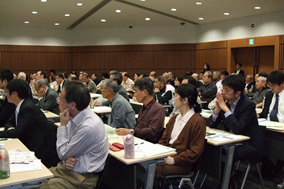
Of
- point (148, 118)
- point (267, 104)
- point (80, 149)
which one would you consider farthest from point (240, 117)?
point (80, 149)

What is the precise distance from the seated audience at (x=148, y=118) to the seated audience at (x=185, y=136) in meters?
0.27

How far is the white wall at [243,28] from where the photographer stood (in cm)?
Answer: 1164

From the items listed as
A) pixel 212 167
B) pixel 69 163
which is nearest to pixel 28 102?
pixel 69 163

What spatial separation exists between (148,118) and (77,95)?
4.56ft

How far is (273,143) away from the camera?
389 centimetres

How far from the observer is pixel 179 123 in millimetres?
3205

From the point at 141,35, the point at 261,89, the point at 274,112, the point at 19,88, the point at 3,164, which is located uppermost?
the point at 141,35

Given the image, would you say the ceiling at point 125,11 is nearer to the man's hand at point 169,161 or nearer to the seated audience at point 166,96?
the seated audience at point 166,96

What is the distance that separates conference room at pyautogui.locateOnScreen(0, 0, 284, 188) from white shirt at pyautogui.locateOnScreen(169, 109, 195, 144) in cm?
785

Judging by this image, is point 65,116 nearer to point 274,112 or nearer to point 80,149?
point 80,149

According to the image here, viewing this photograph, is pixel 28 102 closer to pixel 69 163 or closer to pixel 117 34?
pixel 69 163

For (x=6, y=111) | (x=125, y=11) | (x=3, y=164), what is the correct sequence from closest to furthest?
(x=3, y=164), (x=6, y=111), (x=125, y=11)

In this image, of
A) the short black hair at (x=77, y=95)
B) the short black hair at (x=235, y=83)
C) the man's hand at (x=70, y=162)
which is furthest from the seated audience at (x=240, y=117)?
the man's hand at (x=70, y=162)

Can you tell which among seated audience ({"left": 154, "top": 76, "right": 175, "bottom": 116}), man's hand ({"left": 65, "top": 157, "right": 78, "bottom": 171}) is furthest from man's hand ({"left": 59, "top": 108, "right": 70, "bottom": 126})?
seated audience ({"left": 154, "top": 76, "right": 175, "bottom": 116})
